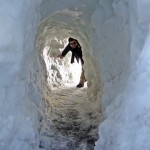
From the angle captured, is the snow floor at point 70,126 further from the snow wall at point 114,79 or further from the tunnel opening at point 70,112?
the snow wall at point 114,79

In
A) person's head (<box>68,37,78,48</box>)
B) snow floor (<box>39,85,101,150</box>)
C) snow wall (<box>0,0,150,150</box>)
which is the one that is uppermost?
person's head (<box>68,37,78,48</box>)

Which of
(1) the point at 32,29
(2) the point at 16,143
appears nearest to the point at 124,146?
(2) the point at 16,143

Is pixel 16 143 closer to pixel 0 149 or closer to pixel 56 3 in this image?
pixel 0 149

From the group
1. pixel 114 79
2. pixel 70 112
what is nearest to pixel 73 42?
pixel 70 112

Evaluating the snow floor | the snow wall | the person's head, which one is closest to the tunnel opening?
the snow floor

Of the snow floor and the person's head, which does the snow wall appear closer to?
the snow floor

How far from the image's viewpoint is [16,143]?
314 centimetres

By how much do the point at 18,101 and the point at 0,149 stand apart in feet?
1.62

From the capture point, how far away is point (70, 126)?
16.6 feet

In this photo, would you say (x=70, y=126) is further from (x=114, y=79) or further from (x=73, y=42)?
(x=73, y=42)

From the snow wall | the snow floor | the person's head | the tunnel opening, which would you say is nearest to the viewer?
the snow wall

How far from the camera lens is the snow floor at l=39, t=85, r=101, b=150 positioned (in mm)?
4260

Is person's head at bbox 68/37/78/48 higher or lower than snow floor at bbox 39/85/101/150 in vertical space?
higher

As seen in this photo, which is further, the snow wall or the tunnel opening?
the tunnel opening
